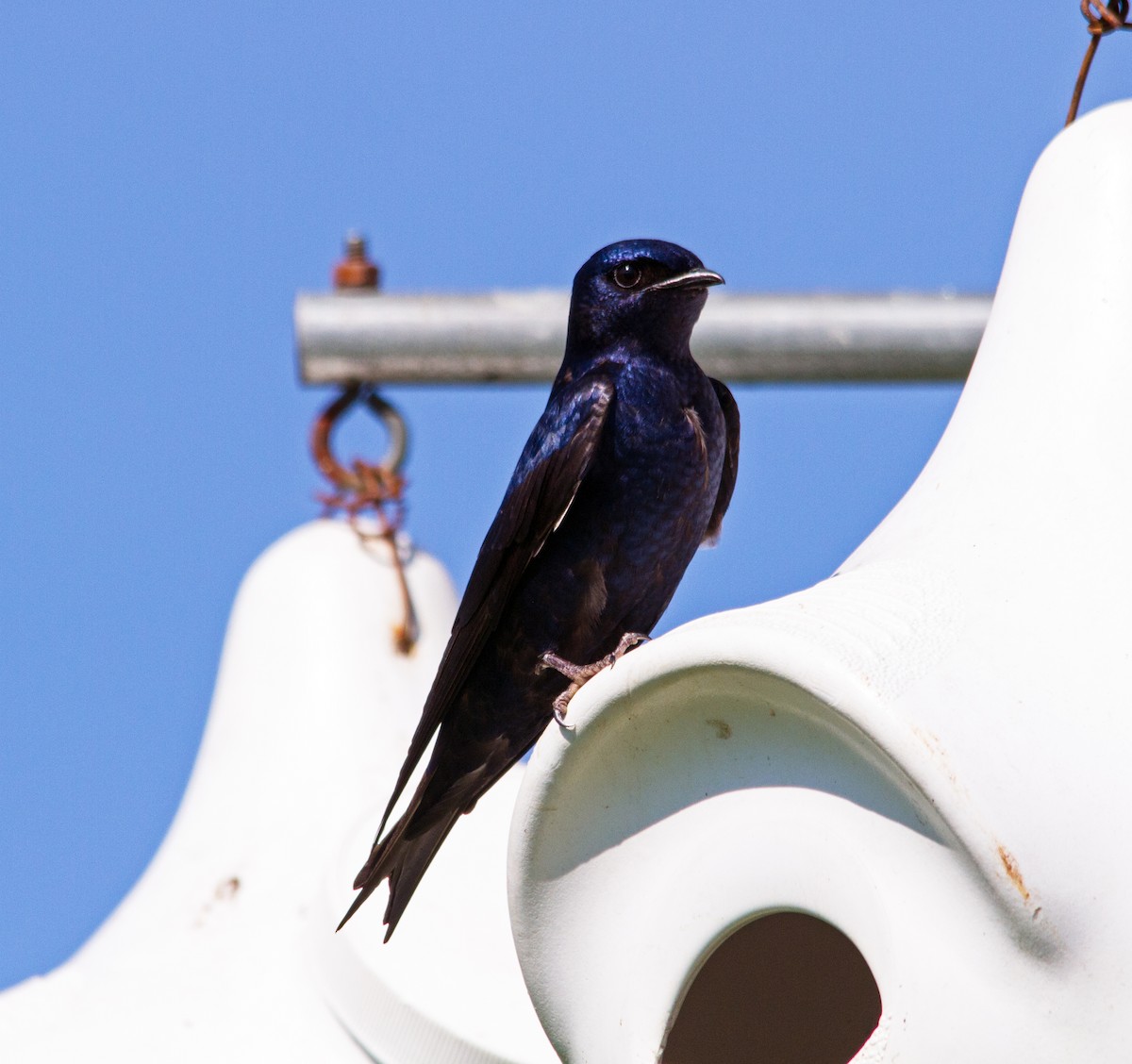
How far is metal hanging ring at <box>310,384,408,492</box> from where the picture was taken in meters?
7.20

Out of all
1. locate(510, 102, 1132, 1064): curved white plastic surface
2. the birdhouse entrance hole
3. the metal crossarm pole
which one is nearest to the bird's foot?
locate(510, 102, 1132, 1064): curved white plastic surface

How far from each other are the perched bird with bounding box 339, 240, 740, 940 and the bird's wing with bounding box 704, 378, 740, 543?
13cm

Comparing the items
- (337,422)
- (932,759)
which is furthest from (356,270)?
(932,759)

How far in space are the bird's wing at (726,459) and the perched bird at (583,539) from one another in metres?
0.13

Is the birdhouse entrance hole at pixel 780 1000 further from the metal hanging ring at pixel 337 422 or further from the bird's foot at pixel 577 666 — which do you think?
the metal hanging ring at pixel 337 422

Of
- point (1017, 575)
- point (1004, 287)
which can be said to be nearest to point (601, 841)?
point (1017, 575)

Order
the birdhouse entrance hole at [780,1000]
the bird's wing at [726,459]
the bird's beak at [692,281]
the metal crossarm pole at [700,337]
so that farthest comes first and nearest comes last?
the metal crossarm pole at [700,337]
the bird's wing at [726,459]
the bird's beak at [692,281]
the birdhouse entrance hole at [780,1000]

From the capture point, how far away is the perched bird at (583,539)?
488cm

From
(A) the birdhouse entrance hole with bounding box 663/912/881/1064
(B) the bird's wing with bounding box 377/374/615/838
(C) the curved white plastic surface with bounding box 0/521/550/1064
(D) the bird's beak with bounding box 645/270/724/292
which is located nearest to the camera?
(A) the birdhouse entrance hole with bounding box 663/912/881/1064

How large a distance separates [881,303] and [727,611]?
3.29 meters

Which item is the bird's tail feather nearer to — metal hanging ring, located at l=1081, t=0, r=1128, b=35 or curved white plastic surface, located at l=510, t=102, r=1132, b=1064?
curved white plastic surface, located at l=510, t=102, r=1132, b=1064

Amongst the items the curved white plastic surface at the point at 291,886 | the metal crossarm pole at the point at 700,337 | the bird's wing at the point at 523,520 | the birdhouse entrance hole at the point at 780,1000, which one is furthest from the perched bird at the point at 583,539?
the metal crossarm pole at the point at 700,337

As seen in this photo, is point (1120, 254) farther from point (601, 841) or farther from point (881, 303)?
point (881, 303)

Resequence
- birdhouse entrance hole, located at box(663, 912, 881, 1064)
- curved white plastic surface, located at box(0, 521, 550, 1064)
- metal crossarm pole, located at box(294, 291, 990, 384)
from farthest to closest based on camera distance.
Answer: metal crossarm pole, located at box(294, 291, 990, 384), curved white plastic surface, located at box(0, 521, 550, 1064), birdhouse entrance hole, located at box(663, 912, 881, 1064)
